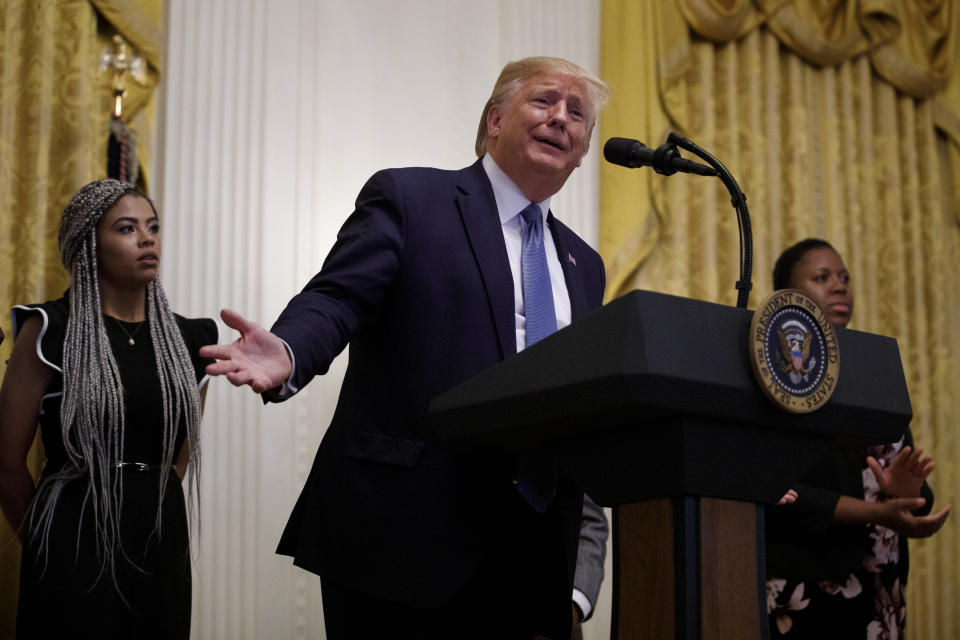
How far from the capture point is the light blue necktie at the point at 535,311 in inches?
67.6

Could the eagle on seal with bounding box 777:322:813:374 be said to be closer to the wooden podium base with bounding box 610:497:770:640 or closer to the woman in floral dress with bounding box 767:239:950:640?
the wooden podium base with bounding box 610:497:770:640

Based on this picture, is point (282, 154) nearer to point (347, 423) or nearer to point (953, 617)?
point (347, 423)

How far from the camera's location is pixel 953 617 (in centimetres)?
481

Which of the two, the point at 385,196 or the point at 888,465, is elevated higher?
the point at 385,196

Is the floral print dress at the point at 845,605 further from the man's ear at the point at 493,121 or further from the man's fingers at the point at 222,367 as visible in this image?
the man's fingers at the point at 222,367

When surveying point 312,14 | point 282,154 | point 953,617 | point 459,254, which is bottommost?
point 953,617

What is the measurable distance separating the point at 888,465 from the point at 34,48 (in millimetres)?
2916

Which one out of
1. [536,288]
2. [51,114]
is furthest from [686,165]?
[51,114]

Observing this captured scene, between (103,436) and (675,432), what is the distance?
6.20 ft

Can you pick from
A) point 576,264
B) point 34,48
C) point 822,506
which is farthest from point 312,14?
point 822,506

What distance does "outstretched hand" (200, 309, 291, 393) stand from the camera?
1.40 m

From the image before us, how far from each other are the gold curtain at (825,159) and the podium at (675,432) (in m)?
2.85

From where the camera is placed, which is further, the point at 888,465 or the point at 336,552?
the point at 888,465

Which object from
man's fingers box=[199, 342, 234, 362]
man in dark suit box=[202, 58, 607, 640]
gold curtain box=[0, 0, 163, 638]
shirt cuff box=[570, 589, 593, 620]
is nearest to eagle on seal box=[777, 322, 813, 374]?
man in dark suit box=[202, 58, 607, 640]
